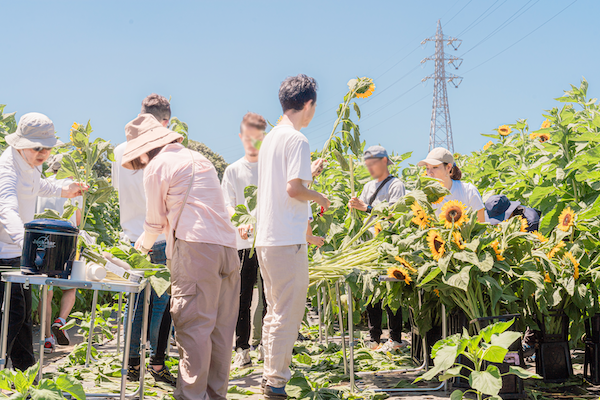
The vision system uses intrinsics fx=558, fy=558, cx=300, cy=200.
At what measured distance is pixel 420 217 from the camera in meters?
3.53

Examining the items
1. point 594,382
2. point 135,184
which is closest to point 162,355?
point 135,184

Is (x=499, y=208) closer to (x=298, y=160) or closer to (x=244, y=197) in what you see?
(x=244, y=197)

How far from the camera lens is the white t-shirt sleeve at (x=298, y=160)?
10.4 ft

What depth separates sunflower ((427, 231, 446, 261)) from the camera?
10.8 ft

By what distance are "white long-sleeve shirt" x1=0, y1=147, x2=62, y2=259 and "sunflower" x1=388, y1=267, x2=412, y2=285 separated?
2.13 m

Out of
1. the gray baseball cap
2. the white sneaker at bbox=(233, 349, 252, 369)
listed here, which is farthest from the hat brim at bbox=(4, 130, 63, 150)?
the gray baseball cap

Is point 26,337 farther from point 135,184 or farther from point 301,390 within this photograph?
point 301,390

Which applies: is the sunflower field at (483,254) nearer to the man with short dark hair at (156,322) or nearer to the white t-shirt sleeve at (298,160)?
the white t-shirt sleeve at (298,160)

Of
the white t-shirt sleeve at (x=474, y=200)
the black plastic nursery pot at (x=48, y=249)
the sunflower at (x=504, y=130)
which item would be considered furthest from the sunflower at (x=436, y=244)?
the sunflower at (x=504, y=130)

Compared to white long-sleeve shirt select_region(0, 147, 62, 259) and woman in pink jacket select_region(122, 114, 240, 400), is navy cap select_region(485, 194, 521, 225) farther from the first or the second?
white long-sleeve shirt select_region(0, 147, 62, 259)

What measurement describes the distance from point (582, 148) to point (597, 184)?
0.31 meters

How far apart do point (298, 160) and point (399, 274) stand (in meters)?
0.99

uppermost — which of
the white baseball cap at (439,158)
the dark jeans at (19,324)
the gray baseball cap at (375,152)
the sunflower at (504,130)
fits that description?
the sunflower at (504,130)

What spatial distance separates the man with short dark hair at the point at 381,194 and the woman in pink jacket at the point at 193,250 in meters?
1.95
